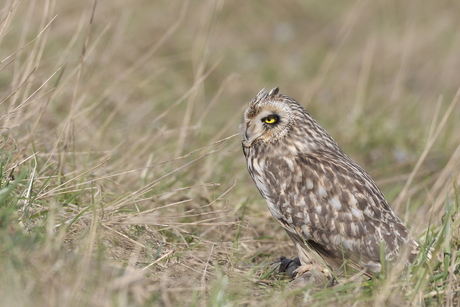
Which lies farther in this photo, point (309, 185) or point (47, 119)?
point (47, 119)

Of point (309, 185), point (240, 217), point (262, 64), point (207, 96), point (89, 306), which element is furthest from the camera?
point (262, 64)

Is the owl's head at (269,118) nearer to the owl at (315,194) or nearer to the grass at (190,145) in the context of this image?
the owl at (315,194)

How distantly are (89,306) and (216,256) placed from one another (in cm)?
145

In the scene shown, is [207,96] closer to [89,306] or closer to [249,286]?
[249,286]

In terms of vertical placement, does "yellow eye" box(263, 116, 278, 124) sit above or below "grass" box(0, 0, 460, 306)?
above

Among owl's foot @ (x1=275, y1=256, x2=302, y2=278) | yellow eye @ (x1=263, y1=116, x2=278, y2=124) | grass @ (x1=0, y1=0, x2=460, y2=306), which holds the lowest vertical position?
owl's foot @ (x1=275, y1=256, x2=302, y2=278)

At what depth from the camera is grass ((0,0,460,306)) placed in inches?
116

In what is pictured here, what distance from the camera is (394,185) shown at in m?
6.04

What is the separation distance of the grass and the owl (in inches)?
10.1

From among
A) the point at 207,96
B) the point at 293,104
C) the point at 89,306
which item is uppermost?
the point at 293,104

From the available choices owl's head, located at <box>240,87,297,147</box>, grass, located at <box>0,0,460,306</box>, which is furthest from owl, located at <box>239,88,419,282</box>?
grass, located at <box>0,0,460,306</box>

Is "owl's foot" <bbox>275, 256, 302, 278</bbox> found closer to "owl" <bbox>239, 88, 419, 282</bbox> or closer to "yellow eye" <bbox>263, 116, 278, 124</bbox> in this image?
"owl" <bbox>239, 88, 419, 282</bbox>

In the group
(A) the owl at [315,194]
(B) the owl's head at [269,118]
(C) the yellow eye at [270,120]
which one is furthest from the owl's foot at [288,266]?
(C) the yellow eye at [270,120]

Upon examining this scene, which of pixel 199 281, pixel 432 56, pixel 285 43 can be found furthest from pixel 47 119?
pixel 432 56
